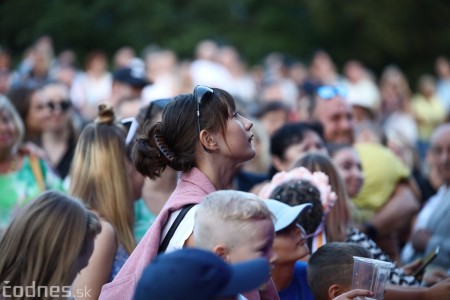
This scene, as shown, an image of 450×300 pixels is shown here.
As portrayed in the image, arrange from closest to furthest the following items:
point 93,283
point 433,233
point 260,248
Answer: point 260,248 < point 93,283 < point 433,233

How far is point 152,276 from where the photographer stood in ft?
9.16

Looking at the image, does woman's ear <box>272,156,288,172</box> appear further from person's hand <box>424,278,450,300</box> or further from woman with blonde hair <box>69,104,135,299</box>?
person's hand <box>424,278,450,300</box>

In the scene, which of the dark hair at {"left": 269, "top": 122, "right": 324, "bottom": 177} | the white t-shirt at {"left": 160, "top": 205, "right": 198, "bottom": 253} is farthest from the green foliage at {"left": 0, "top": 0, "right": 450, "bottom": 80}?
the white t-shirt at {"left": 160, "top": 205, "right": 198, "bottom": 253}

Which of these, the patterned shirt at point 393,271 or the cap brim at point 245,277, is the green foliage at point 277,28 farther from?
the cap brim at point 245,277

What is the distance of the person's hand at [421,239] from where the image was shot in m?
6.77

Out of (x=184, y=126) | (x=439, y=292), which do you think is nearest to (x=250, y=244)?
(x=184, y=126)

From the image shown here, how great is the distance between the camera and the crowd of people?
3.36 metres

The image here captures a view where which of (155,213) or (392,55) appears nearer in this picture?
(155,213)

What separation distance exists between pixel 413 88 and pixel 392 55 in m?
1.18

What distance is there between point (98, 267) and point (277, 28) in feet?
72.9

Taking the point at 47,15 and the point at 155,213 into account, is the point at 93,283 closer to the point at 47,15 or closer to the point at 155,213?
the point at 155,213

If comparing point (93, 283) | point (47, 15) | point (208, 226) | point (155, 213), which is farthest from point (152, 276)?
point (47, 15)

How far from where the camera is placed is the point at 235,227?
332cm

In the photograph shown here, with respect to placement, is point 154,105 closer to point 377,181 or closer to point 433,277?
point 433,277
